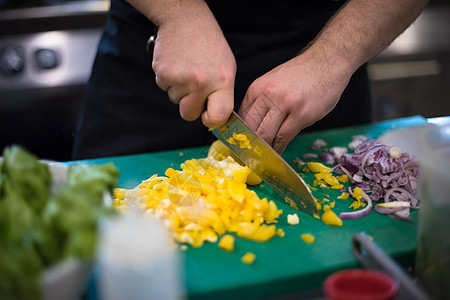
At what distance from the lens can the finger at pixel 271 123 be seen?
1494mm

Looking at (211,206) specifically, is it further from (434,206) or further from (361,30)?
(361,30)

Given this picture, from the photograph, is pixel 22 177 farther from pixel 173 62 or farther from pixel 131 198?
pixel 173 62

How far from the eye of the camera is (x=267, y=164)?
54.7 inches

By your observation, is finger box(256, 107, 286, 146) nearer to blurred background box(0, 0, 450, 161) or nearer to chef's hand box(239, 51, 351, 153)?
chef's hand box(239, 51, 351, 153)

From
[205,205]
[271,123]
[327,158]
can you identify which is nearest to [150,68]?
[271,123]

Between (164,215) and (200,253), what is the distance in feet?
0.46

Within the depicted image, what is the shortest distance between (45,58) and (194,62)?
1.54 meters

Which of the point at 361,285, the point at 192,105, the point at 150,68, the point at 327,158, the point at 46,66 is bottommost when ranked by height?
the point at 46,66

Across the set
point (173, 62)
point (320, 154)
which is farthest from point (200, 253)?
point (320, 154)

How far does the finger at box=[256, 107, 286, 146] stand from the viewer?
1.49 meters

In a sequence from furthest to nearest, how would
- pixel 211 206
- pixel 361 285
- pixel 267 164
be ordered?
1. pixel 267 164
2. pixel 211 206
3. pixel 361 285

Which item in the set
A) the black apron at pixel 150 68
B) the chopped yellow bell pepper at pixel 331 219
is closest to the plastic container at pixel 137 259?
the chopped yellow bell pepper at pixel 331 219

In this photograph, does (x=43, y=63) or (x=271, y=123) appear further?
(x=43, y=63)

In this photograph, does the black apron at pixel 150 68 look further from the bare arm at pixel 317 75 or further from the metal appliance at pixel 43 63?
the metal appliance at pixel 43 63
